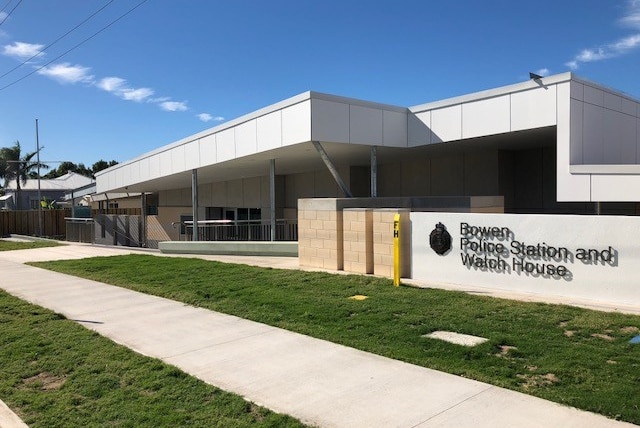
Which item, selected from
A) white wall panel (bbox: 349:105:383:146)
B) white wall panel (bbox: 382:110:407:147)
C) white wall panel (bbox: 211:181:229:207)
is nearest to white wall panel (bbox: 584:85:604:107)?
white wall panel (bbox: 382:110:407:147)

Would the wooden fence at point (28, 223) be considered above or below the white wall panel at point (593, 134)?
below

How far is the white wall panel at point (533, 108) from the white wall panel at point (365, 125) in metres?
3.45

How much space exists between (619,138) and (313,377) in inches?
469

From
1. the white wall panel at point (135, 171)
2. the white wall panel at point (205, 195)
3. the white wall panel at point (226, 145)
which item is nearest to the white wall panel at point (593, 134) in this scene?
the white wall panel at point (226, 145)

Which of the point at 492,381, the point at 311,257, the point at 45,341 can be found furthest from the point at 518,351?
the point at 311,257

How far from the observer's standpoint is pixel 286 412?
4453mm

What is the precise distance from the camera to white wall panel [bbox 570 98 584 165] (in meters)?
11.6

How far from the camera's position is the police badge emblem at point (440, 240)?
1046 centimetres

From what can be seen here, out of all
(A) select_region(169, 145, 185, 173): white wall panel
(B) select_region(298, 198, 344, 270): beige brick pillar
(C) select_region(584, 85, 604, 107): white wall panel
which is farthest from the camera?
(A) select_region(169, 145, 185, 173): white wall panel

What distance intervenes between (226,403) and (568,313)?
17.0ft

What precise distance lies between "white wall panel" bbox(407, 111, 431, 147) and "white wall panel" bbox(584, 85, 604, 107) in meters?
3.90

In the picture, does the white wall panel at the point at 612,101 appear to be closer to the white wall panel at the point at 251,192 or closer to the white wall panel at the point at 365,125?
the white wall panel at the point at 365,125

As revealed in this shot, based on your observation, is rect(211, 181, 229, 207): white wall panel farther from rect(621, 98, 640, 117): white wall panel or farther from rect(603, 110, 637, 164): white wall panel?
rect(621, 98, 640, 117): white wall panel

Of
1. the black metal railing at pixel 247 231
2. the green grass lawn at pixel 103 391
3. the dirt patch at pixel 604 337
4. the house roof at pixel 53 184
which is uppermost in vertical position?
the house roof at pixel 53 184
